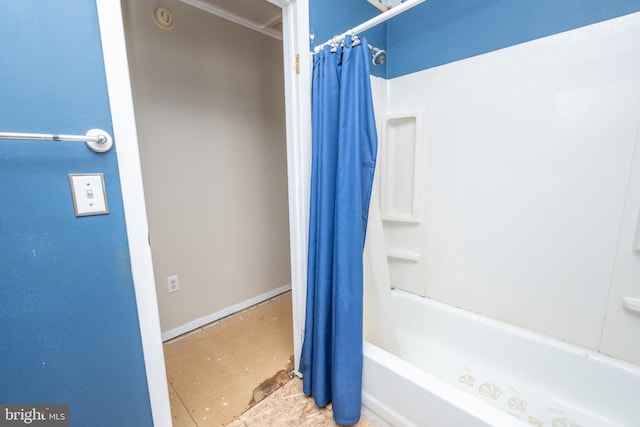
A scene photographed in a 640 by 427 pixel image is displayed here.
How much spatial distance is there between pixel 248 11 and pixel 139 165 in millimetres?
1629

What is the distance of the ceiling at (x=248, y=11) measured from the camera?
5.80ft

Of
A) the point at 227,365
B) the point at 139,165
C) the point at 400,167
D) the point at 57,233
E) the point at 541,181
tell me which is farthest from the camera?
the point at 400,167

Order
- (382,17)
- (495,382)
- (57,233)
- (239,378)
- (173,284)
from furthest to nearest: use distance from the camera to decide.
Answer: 1. (173,284)
2. (239,378)
3. (495,382)
4. (382,17)
5. (57,233)

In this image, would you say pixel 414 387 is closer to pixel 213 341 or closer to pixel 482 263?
pixel 482 263

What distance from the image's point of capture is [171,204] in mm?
1817

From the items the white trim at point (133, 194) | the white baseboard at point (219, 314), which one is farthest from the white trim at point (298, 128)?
the white baseboard at point (219, 314)

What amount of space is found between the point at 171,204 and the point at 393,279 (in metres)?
1.65

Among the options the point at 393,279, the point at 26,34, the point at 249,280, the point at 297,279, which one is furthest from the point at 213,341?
the point at 26,34

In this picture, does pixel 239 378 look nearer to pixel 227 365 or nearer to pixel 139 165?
pixel 227 365

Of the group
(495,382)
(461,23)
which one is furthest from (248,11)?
(495,382)

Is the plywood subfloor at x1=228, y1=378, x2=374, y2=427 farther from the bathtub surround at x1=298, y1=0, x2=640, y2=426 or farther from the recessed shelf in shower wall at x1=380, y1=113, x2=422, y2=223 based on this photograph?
the recessed shelf in shower wall at x1=380, y1=113, x2=422, y2=223

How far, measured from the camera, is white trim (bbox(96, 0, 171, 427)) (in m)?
0.77

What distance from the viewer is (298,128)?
4.20 feet

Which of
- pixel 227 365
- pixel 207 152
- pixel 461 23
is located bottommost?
pixel 227 365
